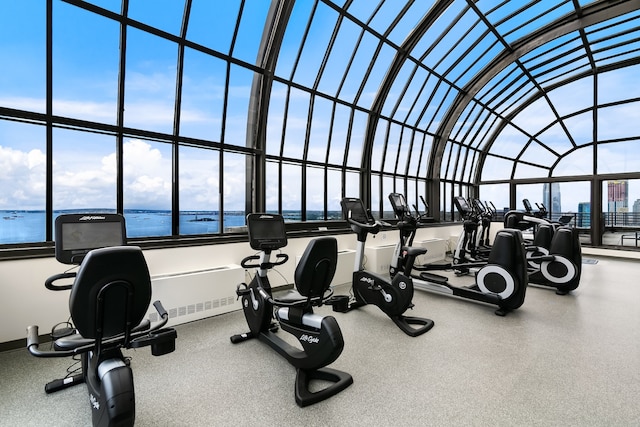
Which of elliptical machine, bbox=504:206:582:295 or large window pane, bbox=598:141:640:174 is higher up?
large window pane, bbox=598:141:640:174

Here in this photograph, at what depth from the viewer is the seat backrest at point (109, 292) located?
1.39 m

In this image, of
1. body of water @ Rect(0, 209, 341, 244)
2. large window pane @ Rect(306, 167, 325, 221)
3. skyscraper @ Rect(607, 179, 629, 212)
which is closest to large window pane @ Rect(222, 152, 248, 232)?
body of water @ Rect(0, 209, 341, 244)

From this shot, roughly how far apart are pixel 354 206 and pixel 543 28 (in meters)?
8.19

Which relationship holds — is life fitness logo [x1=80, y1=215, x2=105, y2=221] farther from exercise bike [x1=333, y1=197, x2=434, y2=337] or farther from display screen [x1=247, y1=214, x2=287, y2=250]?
exercise bike [x1=333, y1=197, x2=434, y2=337]

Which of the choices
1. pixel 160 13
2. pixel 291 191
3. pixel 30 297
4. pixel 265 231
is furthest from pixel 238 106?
pixel 30 297

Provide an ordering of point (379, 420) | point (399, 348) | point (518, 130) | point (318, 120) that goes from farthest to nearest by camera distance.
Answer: point (518, 130)
point (318, 120)
point (399, 348)
point (379, 420)

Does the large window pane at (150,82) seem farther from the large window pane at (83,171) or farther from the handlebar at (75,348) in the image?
the handlebar at (75,348)

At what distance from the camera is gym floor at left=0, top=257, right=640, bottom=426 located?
1.95m

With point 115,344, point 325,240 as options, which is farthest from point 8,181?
point 325,240

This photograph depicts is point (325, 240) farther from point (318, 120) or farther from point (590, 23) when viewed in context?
point (590, 23)

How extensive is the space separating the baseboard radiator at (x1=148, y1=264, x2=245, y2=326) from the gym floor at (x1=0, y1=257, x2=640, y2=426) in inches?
6.7

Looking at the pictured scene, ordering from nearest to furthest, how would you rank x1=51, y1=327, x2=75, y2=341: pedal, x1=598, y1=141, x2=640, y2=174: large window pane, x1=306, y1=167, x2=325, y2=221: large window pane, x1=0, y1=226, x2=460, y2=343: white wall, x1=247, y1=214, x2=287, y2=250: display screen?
x1=51, y1=327, x2=75, y2=341: pedal → x1=0, y1=226, x2=460, y2=343: white wall → x1=247, y1=214, x2=287, y2=250: display screen → x1=306, y1=167, x2=325, y2=221: large window pane → x1=598, y1=141, x2=640, y2=174: large window pane

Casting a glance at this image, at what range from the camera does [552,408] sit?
6.63 feet

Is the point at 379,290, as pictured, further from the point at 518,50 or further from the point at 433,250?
the point at 518,50
